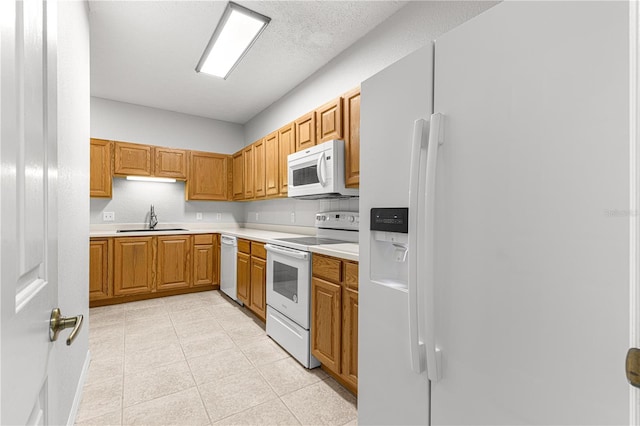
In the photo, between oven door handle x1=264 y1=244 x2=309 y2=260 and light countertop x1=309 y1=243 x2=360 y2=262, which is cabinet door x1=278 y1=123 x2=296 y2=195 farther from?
light countertop x1=309 y1=243 x2=360 y2=262

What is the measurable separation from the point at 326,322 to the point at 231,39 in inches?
97.6

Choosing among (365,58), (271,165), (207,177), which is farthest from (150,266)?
(365,58)

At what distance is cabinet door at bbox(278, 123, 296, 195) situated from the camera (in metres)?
3.14

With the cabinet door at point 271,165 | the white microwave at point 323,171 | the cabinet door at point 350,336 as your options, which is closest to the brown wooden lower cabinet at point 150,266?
the cabinet door at point 271,165

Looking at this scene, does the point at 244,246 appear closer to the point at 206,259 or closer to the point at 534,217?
the point at 206,259

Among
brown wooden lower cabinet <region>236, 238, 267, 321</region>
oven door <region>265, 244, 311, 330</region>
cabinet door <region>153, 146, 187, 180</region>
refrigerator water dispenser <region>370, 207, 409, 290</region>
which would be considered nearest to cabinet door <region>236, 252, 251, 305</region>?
brown wooden lower cabinet <region>236, 238, 267, 321</region>

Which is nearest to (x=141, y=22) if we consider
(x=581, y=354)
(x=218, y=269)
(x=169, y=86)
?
(x=169, y=86)

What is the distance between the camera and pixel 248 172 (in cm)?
425

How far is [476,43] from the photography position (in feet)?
2.95

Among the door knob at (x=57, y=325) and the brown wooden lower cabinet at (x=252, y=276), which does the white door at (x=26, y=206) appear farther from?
the brown wooden lower cabinet at (x=252, y=276)

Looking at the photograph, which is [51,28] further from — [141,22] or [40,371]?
[141,22]

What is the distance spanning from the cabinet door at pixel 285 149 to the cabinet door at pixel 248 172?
0.89 m

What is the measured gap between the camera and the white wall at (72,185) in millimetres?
1404

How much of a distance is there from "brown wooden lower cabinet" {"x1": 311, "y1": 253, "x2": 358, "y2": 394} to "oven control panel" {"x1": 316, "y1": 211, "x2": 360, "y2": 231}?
0.64 metres
